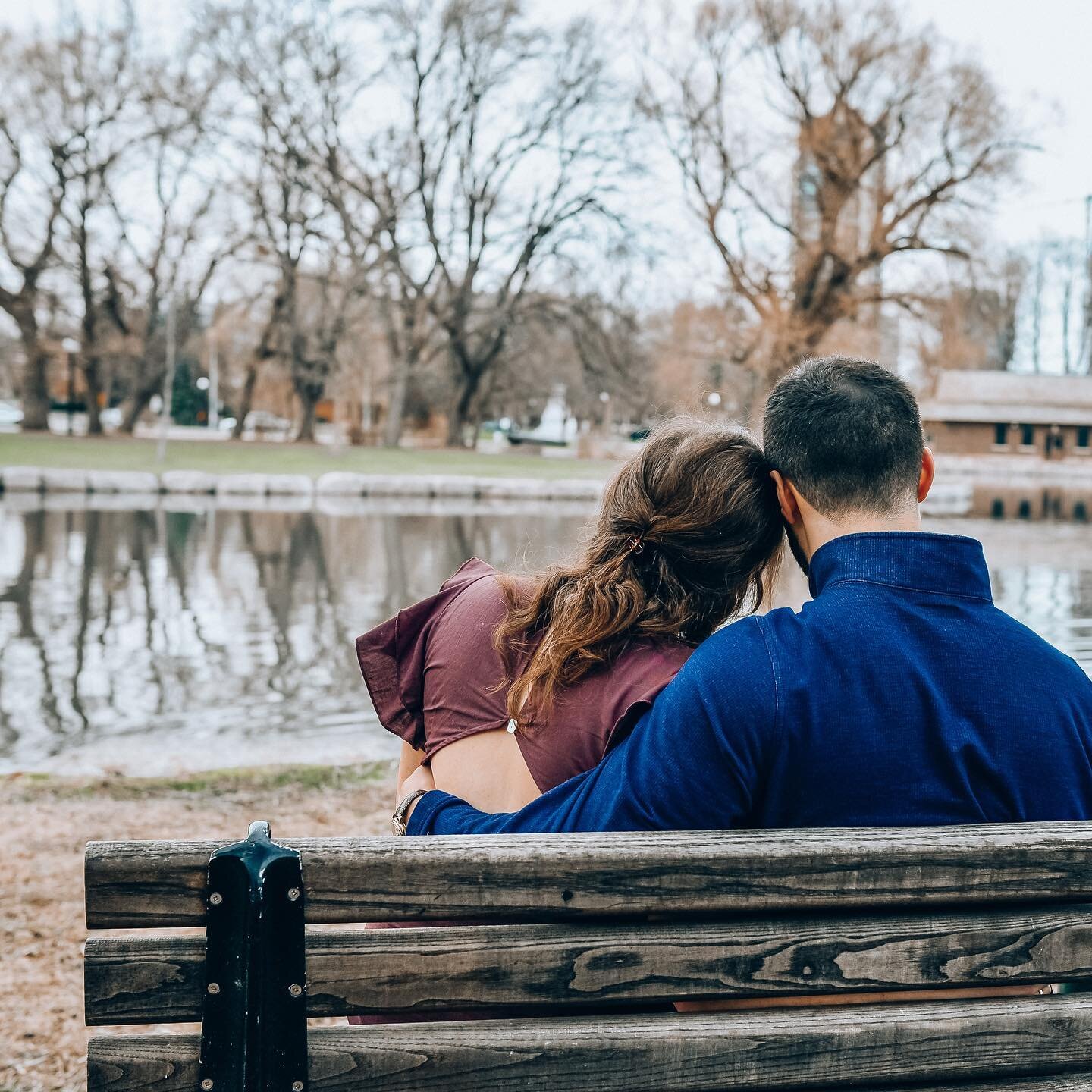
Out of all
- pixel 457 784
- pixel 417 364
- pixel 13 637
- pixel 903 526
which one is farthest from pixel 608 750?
pixel 417 364

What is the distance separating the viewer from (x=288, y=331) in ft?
155

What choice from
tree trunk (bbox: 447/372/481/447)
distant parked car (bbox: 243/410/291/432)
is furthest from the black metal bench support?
distant parked car (bbox: 243/410/291/432)

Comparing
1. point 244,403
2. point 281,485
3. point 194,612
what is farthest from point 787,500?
point 244,403

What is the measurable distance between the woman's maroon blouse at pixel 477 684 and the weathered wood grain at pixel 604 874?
14.9 inches

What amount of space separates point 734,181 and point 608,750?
114ft

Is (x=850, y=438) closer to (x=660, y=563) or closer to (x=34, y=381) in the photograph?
(x=660, y=563)

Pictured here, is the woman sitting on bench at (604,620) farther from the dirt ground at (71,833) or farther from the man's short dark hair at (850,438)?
the dirt ground at (71,833)

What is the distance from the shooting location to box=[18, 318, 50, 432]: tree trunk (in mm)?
44844

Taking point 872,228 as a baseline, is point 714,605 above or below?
below

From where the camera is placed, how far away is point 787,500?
6.77 ft

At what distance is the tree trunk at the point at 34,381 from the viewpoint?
44844 millimetres

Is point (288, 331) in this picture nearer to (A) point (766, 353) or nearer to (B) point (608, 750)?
(A) point (766, 353)

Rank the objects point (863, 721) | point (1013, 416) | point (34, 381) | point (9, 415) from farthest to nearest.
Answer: point (1013, 416)
point (9, 415)
point (34, 381)
point (863, 721)

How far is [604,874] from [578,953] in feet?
0.37
